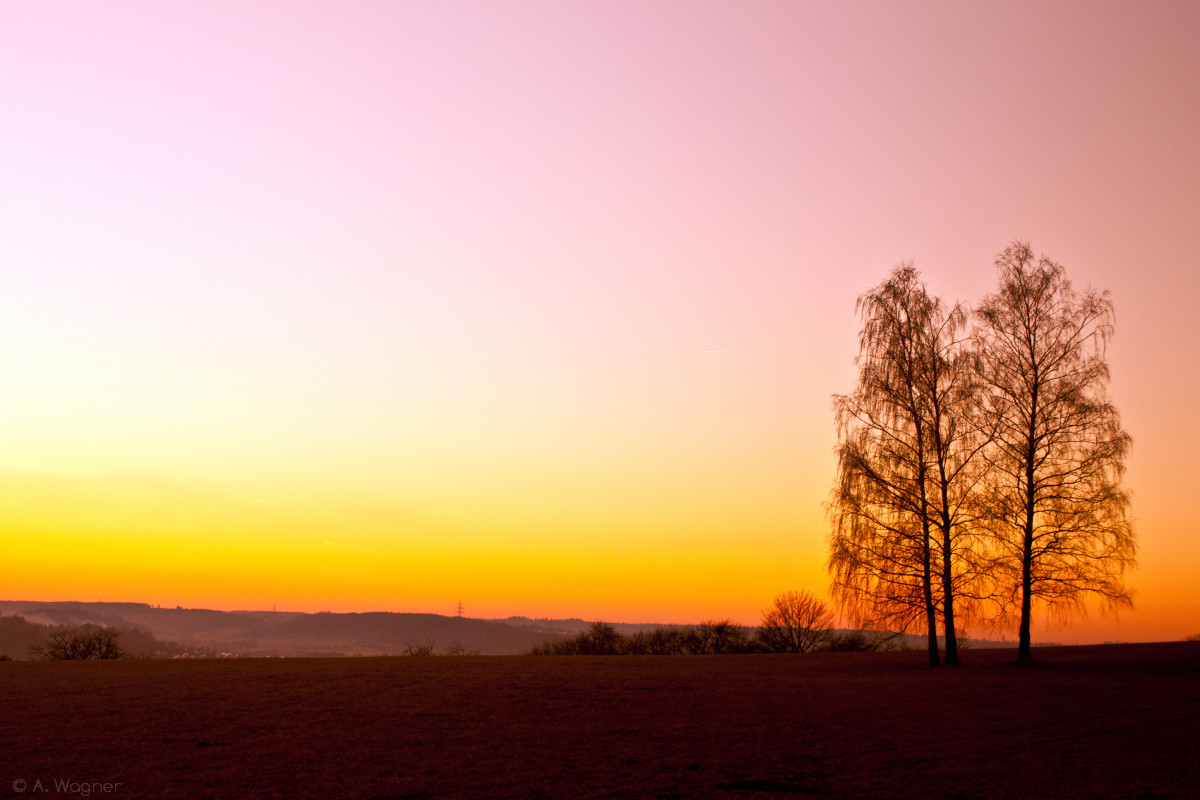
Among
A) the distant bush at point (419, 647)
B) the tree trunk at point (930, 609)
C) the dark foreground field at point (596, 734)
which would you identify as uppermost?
the tree trunk at point (930, 609)

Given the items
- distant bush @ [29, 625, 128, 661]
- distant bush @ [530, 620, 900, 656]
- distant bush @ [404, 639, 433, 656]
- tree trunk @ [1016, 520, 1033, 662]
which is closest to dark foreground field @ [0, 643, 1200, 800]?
tree trunk @ [1016, 520, 1033, 662]

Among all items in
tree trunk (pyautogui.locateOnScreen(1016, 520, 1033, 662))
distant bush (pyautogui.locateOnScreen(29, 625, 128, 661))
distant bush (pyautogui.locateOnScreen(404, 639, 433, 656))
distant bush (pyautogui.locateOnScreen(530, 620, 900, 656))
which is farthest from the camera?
distant bush (pyautogui.locateOnScreen(530, 620, 900, 656))

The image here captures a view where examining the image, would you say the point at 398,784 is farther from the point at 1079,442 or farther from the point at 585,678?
the point at 1079,442

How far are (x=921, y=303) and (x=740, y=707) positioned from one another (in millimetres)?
19661

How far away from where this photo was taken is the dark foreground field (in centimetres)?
1259

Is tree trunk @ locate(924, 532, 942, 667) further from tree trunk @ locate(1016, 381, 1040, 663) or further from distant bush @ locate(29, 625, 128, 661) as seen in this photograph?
distant bush @ locate(29, 625, 128, 661)

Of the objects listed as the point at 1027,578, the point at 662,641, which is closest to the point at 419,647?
the point at 662,641

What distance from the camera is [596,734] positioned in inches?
658

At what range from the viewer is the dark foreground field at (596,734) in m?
12.6

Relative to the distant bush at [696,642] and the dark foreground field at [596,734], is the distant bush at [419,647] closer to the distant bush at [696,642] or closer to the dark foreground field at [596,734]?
the distant bush at [696,642]

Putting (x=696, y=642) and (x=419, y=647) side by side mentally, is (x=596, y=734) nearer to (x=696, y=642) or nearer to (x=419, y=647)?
(x=419, y=647)

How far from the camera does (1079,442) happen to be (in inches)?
1212

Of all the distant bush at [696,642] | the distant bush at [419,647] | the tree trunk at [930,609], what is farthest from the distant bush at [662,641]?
the tree trunk at [930,609]

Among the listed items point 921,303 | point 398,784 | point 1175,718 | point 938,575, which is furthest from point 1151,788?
point 921,303
